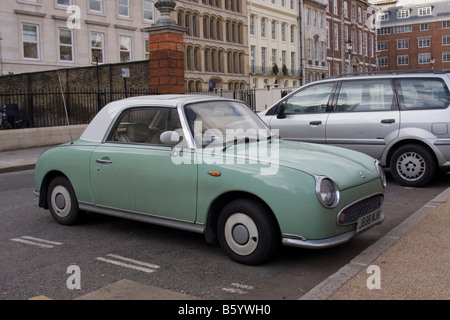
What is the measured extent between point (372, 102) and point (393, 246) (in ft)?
15.8

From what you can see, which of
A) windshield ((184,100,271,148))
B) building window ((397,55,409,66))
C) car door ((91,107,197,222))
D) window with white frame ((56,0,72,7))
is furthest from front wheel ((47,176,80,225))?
building window ((397,55,409,66))

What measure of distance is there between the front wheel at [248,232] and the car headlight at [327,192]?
0.51 metres

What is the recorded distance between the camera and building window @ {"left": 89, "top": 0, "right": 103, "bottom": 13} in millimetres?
37219

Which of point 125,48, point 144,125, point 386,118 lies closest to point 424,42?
point 125,48

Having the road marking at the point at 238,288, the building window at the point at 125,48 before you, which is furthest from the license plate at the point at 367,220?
the building window at the point at 125,48

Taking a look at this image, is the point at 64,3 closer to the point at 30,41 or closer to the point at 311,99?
the point at 30,41

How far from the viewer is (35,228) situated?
654 cm

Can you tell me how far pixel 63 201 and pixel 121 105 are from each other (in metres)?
1.47

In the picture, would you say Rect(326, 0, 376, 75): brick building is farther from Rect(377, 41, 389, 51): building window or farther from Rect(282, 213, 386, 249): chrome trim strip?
Rect(282, 213, 386, 249): chrome trim strip

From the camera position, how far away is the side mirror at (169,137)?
210 inches

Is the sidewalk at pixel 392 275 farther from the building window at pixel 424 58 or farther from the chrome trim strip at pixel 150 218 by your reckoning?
the building window at pixel 424 58

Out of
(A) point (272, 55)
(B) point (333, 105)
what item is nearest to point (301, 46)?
(A) point (272, 55)

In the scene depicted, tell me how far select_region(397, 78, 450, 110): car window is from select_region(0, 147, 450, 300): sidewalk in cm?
365

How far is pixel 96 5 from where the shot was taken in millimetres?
37594
